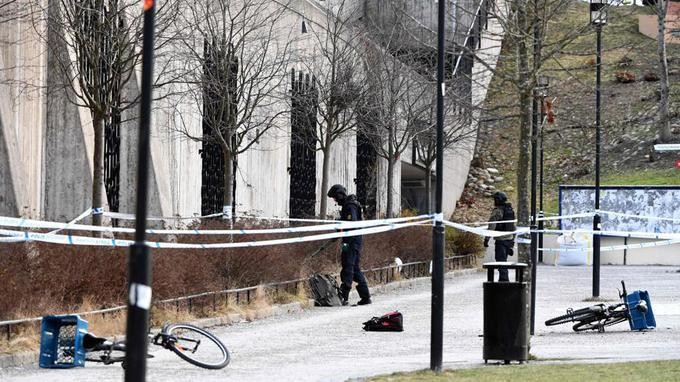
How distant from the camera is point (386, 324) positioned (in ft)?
59.5

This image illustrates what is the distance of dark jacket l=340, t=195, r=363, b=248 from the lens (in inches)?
866

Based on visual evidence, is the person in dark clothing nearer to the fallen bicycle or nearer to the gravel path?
the gravel path

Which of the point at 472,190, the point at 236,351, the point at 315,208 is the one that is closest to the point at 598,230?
the point at 236,351

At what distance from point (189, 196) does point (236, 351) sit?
1226 centimetres

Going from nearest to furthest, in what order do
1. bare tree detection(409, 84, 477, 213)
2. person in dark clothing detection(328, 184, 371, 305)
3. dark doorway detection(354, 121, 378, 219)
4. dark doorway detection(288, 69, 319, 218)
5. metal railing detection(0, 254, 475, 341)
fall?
metal railing detection(0, 254, 475, 341), person in dark clothing detection(328, 184, 371, 305), dark doorway detection(288, 69, 319, 218), bare tree detection(409, 84, 477, 213), dark doorway detection(354, 121, 378, 219)

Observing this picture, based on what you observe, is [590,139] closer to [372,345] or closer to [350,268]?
[350,268]

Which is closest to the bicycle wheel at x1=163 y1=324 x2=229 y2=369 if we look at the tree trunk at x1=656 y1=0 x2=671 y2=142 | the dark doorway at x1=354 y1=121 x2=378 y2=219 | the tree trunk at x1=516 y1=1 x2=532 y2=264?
the tree trunk at x1=516 y1=1 x2=532 y2=264

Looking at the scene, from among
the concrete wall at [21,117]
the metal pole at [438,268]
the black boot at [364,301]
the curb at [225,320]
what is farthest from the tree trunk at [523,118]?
the concrete wall at [21,117]

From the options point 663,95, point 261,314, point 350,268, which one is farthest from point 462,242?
point 663,95

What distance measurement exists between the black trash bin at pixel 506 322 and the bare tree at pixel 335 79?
54.1 ft

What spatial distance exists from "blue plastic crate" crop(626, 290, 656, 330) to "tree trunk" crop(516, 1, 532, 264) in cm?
209

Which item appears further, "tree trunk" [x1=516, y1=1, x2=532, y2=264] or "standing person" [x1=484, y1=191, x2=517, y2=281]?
"standing person" [x1=484, y1=191, x2=517, y2=281]

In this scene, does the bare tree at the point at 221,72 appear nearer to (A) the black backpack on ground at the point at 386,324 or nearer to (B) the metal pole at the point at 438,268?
(A) the black backpack on ground at the point at 386,324

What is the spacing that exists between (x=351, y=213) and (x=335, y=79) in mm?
9364
